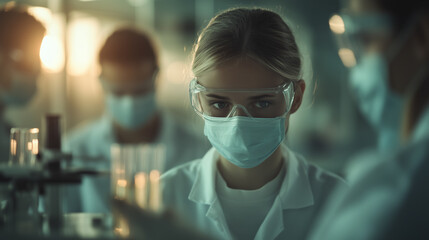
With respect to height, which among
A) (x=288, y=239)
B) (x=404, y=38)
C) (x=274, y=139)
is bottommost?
(x=288, y=239)

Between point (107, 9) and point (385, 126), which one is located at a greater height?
point (107, 9)

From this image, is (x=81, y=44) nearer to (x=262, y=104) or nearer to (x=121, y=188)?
(x=121, y=188)

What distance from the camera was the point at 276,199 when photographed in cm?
116

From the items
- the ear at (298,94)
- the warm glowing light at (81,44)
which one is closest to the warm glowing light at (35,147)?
the ear at (298,94)

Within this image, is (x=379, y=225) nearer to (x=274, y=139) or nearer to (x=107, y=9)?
(x=274, y=139)

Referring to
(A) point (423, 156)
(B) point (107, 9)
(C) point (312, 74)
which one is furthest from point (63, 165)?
(B) point (107, 9)

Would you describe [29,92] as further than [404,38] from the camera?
Yes

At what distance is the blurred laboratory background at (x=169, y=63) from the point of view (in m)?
3.66

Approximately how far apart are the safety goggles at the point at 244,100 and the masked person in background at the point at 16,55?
0.89m

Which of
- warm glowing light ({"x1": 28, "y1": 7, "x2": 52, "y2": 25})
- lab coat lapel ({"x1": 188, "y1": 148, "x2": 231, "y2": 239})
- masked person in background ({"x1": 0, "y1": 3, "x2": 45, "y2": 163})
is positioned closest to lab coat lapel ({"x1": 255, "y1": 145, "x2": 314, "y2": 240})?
lab coat lapel ({"x1": 188, "y1": 148, "x2": 231, "y2": 239})

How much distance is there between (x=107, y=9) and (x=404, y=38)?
351cm

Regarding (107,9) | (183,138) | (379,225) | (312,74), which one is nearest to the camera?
(379,225)

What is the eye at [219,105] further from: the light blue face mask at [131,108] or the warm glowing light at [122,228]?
the light blue face mask at [131,108]

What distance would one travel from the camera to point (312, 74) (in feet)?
4.46
